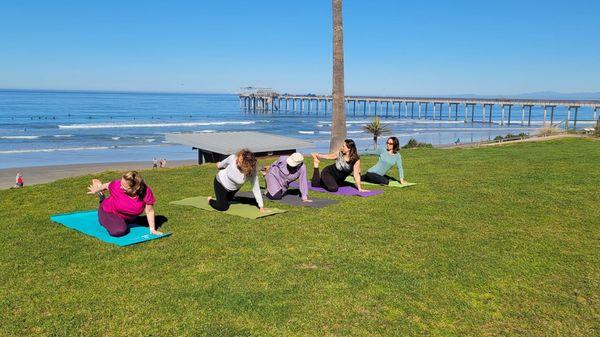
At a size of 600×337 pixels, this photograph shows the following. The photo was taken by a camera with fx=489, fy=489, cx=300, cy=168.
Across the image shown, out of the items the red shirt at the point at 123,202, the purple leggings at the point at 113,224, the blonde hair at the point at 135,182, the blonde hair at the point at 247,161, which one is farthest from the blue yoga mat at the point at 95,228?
the blonde hair at the point at 247,161

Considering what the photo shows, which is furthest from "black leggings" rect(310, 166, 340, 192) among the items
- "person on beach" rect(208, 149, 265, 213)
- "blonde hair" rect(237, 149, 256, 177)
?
"blonde hair" rect(237, 149, 256, 177)

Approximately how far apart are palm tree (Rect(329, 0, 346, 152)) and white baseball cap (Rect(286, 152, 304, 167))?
22.8 feet

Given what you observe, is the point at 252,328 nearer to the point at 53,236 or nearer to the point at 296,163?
the point at 53,236

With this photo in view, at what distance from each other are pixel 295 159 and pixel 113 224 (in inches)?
113

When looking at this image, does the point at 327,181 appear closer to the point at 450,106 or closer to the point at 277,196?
the point at 277,196

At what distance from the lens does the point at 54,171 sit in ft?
69.9

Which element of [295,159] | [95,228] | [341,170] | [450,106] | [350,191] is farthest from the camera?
[450,106]

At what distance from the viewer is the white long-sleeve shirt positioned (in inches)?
258

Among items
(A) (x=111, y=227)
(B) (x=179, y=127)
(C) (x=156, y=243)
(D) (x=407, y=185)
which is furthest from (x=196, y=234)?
(B) (x=179, y=127)

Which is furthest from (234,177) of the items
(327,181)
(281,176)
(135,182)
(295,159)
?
(327,181)

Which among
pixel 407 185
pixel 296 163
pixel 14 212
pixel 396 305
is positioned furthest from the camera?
pixel 407 185

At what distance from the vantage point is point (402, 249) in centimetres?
516

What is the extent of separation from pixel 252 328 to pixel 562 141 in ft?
56.6

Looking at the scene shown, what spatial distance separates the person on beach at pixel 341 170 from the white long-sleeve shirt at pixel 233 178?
6.77ft
